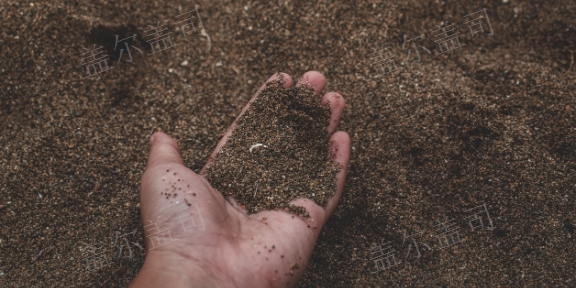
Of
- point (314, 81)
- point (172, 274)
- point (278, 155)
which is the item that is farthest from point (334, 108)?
point (172, 274)

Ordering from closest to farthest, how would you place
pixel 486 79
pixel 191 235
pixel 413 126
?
pixel 191 235 < pixel 413 126 < pixel 486 79

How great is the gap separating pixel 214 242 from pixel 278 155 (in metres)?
0.58

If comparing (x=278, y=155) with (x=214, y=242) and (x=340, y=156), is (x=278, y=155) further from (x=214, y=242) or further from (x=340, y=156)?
(x=214, y=242)

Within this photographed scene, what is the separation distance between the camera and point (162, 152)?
223 cm

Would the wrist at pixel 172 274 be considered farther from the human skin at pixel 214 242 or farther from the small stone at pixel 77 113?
the small stone at pixel 77 113

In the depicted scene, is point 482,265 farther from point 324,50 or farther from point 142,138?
point 142,138

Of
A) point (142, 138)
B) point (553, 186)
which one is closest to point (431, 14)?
point (553, 186)

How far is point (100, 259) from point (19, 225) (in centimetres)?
53

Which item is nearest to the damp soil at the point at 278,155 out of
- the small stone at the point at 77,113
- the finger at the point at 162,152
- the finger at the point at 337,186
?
the finger at the point at 337,186

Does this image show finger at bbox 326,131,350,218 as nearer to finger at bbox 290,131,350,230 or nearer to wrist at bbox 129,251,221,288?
finger at bbox 290,131,350,230

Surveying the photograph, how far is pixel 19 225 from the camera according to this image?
2459 mm

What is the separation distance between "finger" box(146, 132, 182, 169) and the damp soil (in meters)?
0.20

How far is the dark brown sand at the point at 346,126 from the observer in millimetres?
2375

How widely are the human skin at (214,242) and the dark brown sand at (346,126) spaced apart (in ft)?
1.33
